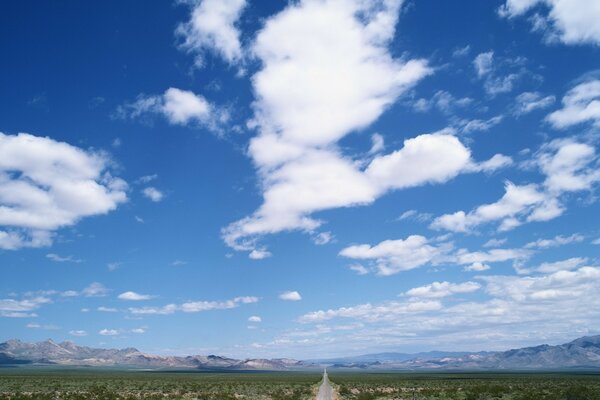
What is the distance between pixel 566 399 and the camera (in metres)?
41.2

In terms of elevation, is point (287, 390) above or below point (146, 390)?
below

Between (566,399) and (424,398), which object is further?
(424,398)

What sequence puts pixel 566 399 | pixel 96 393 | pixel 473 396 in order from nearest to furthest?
pixel 566 399 → pixel 473 396 → pixel 96 393

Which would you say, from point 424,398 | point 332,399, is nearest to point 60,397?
point 332,399

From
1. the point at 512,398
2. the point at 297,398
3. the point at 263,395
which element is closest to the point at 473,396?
→ the point at 512,398

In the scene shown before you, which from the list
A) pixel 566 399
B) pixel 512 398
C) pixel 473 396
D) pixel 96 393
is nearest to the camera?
pixel 566 399

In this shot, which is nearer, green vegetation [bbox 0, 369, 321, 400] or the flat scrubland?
the flat scrubland

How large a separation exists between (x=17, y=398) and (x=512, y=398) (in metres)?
45.6

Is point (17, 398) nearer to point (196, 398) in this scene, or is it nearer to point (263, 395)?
point (196, 398)

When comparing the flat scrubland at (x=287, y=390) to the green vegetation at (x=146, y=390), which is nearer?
the flat scrubland at (x=287, y=390)

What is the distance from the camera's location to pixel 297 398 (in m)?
47.8

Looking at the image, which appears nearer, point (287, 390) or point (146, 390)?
point (146, 390)

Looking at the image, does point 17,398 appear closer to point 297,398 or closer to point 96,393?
point 96,393

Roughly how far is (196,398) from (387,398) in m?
19.0
